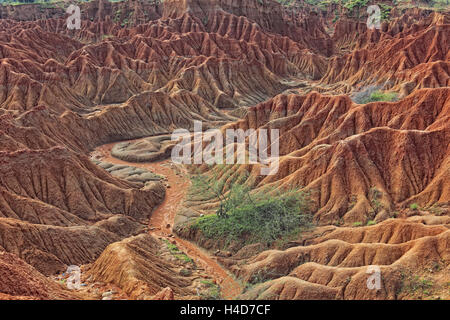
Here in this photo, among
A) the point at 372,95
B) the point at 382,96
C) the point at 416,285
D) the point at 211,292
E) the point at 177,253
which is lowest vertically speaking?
the point at 211,292

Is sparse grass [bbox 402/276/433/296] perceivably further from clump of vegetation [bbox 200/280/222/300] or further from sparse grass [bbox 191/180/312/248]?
clump of vegetation [bbox 200/280/222/300]

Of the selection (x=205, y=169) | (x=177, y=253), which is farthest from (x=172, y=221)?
(x=205, y=169)

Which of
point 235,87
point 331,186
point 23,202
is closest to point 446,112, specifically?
point 331,186

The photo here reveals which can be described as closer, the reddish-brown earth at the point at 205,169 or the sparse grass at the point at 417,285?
the sparse grass at the point at 417,285

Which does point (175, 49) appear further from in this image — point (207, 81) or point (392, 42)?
point (392, 42)

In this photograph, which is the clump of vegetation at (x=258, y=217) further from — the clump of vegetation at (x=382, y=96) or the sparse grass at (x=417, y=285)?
the clump of vegetation at (x=382, y=96)

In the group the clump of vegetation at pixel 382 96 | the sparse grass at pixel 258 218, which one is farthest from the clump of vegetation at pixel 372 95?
the sparse grass at pixel 258 218

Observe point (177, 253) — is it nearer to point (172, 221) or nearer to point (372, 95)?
point (172, 221)

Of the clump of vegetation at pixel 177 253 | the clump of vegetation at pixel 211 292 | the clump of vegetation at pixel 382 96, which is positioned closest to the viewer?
the clump of vegetation at pixel 211 292
